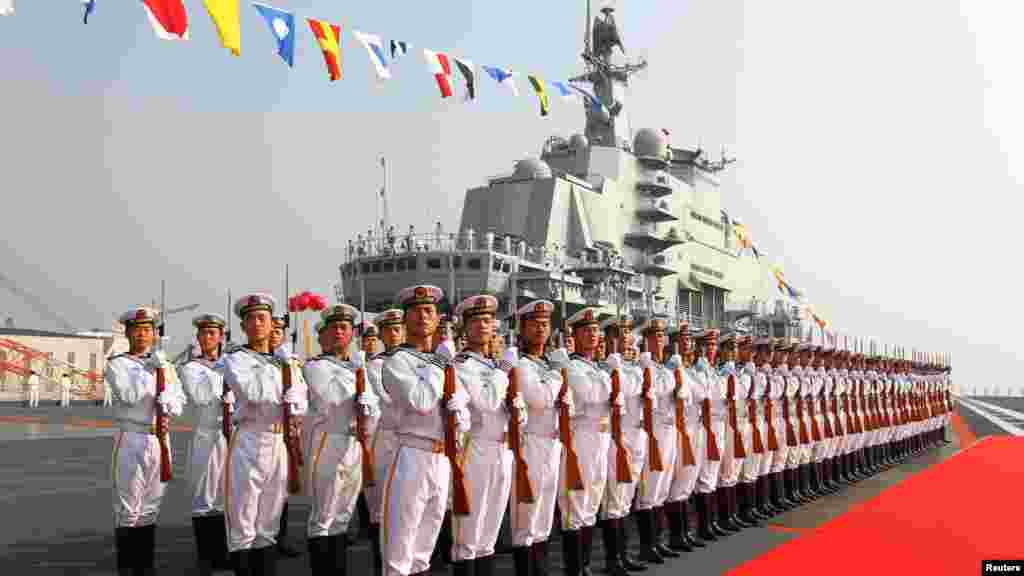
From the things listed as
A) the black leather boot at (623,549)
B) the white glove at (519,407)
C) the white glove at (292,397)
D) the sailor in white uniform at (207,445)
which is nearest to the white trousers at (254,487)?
the white glove at (292,397)

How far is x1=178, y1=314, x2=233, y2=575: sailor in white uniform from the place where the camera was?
286 inches

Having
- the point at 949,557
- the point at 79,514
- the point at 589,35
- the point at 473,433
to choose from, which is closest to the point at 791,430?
the point at 949,557

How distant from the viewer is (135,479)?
6.43 meters

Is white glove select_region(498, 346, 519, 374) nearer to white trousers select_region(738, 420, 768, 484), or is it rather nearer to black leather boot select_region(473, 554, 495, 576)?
black leather boot select_region(473, 554, 495, 576)

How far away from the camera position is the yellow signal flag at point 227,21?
1027 cm

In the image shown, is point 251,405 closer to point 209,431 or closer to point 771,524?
point 209,431

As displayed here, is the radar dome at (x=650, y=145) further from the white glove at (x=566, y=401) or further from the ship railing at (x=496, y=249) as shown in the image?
the white glove at (x=566, y=401)

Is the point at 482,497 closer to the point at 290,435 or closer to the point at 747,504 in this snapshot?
the point at 290,435

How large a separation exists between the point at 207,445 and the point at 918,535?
19.7 ft

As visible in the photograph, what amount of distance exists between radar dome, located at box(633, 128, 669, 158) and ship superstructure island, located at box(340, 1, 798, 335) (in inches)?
1.9

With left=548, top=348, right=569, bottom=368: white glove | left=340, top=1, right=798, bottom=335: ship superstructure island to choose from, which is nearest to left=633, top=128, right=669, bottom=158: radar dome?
left=340, top=1, right=798, bottom=335: ship superstructure island

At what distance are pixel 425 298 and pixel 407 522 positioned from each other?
1198mm

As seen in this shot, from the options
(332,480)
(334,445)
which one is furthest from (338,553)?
(334,445)

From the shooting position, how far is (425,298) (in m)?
5.23
